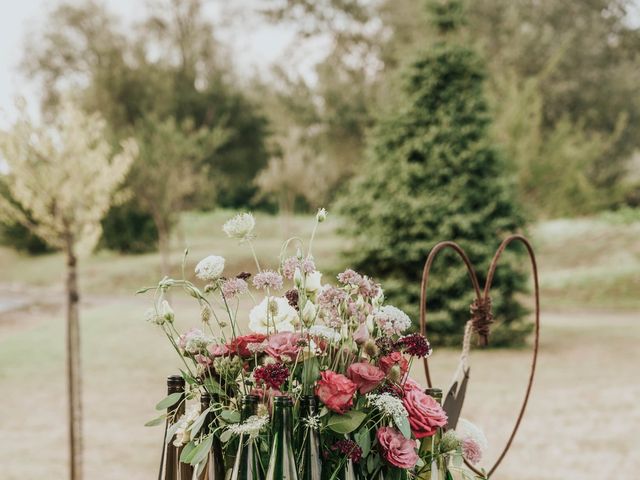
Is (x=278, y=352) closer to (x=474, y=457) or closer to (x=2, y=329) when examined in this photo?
(x=474, y=457)

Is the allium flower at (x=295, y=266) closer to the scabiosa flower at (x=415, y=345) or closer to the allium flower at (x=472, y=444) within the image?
the scabiosa flower at (x=415, y=345)

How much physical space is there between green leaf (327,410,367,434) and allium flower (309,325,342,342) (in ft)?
0.47

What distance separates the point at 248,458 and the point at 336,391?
0.21m

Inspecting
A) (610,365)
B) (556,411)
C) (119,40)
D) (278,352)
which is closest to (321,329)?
(278,352)

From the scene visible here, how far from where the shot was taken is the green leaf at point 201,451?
1.38m

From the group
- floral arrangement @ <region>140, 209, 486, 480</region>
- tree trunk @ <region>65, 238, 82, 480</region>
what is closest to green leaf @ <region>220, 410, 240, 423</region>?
floral arrangement @ <region>140, 209, 486, 480</region>

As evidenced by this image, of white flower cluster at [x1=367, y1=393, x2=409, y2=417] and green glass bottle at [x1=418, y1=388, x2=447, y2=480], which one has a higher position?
white flower cluster at [x1=367, y1=393, x2=409, y2=417]

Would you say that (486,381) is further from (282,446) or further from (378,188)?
(282,446)

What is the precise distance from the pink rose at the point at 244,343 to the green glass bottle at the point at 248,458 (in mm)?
107

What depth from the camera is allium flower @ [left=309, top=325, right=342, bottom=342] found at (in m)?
1.39

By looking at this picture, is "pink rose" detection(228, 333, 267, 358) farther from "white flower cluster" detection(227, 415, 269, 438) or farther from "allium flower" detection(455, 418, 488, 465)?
"allium flower" detection(455, 418, 488, 465)

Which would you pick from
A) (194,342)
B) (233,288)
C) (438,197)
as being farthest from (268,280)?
(438,197)

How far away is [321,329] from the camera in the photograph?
140cm

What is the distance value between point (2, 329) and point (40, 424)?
7510 millimetres
